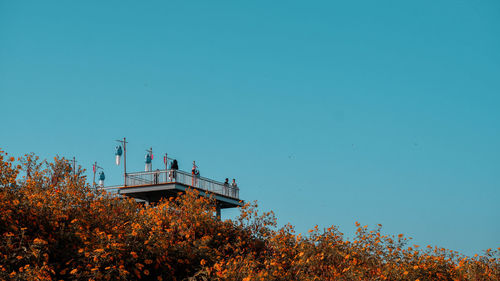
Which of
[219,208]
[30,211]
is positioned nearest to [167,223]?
[30,211]

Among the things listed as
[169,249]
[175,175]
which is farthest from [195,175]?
[169,249]

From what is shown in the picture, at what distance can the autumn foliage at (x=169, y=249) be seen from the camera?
33.4 feet

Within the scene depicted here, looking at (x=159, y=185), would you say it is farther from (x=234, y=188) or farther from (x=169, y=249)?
(x=169, y=249)

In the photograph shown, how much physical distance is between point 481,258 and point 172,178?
21759 millimetres

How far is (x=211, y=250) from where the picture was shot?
13.0 meters

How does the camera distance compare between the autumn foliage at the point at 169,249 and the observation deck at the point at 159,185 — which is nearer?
the autumn foliage at the point at 169,249

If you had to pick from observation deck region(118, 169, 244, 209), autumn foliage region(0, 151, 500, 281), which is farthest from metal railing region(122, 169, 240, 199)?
autumn foliage region(0, 151, 500, 281)

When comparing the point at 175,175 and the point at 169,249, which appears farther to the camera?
the point at 175,175

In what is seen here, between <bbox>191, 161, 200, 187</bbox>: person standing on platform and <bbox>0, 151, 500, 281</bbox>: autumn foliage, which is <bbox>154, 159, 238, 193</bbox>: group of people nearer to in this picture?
<bbox>191, 161, 200, 187</bbox>: person standing on platform

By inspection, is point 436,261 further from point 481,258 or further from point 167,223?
point 167,223

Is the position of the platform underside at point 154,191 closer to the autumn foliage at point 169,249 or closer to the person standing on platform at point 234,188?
the person standing on platform at point 234,188

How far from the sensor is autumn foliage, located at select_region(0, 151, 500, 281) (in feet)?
33.4

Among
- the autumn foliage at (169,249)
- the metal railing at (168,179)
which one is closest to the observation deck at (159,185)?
the metal railing at (168,179)

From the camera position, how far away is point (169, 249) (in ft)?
38.7
